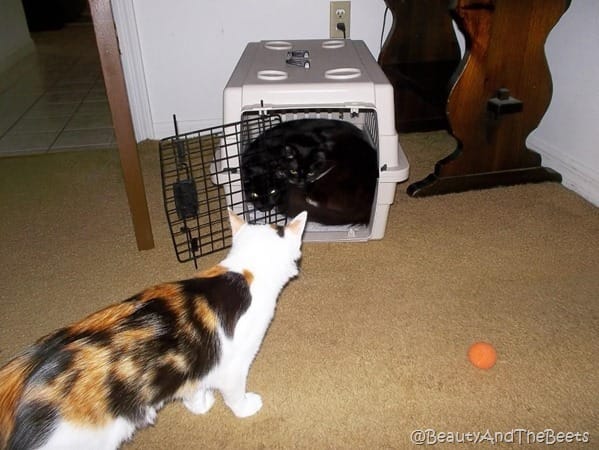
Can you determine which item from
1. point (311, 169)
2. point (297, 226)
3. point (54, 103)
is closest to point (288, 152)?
point (311, 169)

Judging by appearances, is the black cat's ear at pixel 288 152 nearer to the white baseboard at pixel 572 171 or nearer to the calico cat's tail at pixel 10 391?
the calico cat's tail at pixel 10 391

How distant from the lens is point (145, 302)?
0.78 m

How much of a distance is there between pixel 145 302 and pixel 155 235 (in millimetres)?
792

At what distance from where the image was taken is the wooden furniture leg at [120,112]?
114 centimetres

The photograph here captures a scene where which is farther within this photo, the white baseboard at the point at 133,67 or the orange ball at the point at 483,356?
the white baseboard at the point at 133,67

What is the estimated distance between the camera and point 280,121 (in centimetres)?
144

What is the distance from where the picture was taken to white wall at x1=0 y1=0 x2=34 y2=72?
153 inches

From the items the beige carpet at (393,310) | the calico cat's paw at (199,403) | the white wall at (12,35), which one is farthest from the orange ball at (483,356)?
the white wall at (12,35)

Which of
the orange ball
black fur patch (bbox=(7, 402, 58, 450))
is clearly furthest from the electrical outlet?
black fur patch (bbox=(7, 402, 58, 450))

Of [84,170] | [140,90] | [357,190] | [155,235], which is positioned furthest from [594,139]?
[84,170]

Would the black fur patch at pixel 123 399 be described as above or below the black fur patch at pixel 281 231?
below

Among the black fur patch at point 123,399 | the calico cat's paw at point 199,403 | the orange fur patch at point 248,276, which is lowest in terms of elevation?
the calico cat's paw at point 199,403

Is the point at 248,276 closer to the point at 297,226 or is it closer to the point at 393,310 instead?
the point at 297,226

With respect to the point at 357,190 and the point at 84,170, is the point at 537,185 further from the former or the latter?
the point at 84,170
